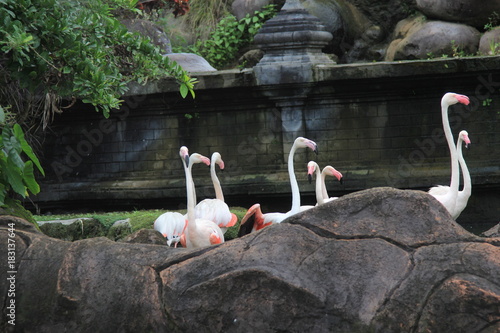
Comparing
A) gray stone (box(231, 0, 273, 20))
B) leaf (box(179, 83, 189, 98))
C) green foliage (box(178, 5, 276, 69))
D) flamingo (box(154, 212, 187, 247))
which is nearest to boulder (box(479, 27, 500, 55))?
green foliage (box(178, 5, 276, 69))

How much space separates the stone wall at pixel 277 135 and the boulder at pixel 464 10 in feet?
6.59

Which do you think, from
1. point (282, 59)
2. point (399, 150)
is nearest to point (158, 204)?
point (282, 59)

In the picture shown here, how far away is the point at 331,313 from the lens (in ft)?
12.5

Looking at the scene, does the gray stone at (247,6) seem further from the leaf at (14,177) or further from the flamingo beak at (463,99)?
the leaf at (14,177)

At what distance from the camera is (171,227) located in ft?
24.7

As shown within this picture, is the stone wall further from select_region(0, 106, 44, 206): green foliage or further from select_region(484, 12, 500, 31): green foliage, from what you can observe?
select_region(0, 106, 44, 206): green foliage

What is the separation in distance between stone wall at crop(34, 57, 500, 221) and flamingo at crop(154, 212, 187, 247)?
3291mm

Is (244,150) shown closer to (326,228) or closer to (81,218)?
(81,218)

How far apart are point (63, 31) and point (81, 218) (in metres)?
3.77

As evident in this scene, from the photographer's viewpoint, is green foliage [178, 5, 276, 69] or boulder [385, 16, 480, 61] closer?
boulder [385, 16, 480, 61]

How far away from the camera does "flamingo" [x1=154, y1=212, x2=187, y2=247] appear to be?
7.49 metres

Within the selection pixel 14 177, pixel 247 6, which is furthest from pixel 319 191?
pixel 247 6

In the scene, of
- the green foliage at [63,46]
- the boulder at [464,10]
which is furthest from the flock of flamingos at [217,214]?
the boulder at [464,10]

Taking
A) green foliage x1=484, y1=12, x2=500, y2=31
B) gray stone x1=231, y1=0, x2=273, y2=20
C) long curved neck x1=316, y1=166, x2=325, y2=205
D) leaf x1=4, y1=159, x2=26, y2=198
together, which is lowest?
long curved neck x1=316, y1=166, x2=325, y2=205
